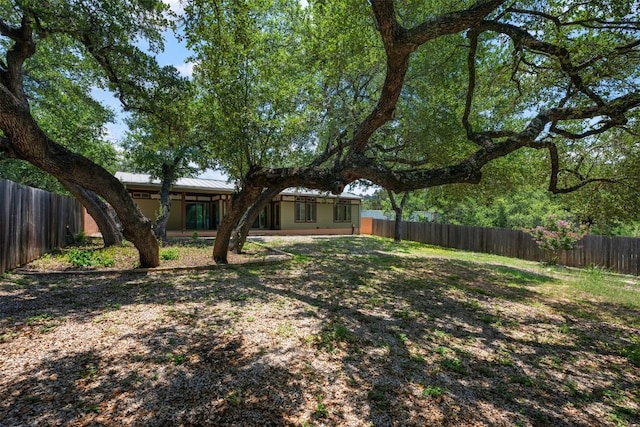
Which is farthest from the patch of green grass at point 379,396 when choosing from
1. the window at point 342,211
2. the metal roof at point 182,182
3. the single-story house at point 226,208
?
the window at point 342,211

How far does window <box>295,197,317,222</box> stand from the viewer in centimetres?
2083

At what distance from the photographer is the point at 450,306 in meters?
5.17

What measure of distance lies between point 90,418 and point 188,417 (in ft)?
2.12

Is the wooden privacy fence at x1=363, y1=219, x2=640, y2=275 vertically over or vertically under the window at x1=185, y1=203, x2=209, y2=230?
under

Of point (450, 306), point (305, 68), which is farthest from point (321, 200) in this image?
point (450, 306)

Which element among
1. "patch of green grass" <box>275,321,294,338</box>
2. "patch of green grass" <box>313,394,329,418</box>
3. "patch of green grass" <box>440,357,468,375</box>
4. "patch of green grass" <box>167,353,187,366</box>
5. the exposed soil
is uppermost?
the exposed soil

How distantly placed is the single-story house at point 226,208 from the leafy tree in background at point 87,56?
7957 millimetres

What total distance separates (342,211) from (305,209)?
11.0 feet

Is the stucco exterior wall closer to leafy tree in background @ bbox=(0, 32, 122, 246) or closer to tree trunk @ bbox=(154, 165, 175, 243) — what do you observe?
tree trunk @ bbox=(154, 165, 175, 243)

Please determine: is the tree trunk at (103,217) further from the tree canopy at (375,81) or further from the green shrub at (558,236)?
the green shrub at (558,236)

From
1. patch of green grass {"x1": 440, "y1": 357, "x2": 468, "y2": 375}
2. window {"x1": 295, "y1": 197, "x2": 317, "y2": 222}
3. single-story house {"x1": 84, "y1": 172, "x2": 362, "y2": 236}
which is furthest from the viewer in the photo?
window {"x1": 295, "y1": 197, "x2": 317, "y2": 222}

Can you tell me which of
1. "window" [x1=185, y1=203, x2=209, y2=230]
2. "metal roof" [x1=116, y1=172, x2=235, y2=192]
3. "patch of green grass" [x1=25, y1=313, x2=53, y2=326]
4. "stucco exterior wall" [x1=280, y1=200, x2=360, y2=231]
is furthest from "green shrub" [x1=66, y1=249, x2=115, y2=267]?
"stucco exterior wall" [x1=280, y1=200, x2=360, y2=231]

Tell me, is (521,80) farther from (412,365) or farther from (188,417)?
(188,417)

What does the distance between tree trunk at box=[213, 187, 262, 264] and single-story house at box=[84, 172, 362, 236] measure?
677 cm
